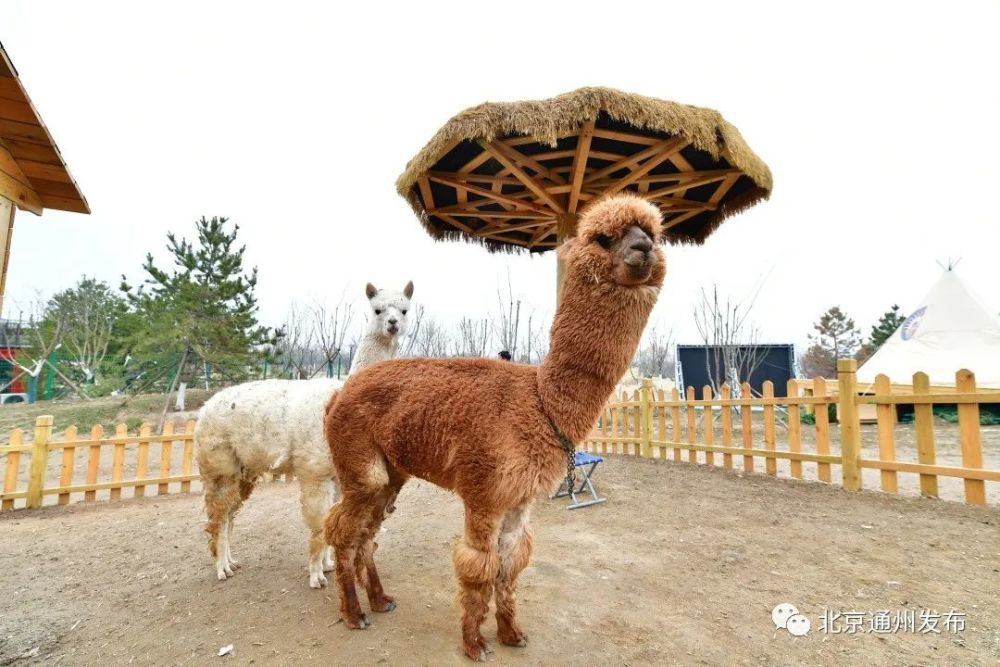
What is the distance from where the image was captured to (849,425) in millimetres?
5176

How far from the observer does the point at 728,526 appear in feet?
14.0

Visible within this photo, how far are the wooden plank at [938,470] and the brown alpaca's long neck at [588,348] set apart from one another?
4.51 m

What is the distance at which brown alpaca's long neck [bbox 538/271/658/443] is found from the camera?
6.70 feet

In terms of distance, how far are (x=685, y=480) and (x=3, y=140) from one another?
7000mm

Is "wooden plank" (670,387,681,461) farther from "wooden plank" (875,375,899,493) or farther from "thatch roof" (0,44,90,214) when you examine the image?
"thatch roof" (0,44,90,214)

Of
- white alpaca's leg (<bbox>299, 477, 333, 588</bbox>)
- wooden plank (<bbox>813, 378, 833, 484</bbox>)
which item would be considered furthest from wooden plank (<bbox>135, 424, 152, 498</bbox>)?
wooden plank (<bbox>813, 378, 833, 484</bbox>)

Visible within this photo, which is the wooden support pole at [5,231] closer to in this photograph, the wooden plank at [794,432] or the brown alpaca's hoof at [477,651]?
the brown alpaca's hoof at [477,651]

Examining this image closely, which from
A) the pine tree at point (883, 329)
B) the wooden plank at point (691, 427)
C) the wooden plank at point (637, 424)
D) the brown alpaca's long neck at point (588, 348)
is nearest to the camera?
the brown alpaca's long neck at point (588, 348)

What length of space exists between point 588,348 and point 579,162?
2.89 metres

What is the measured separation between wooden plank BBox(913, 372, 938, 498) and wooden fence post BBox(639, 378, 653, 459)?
3792mm

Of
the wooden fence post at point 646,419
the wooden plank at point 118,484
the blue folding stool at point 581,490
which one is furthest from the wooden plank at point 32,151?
the wooden fence post at point 646,419

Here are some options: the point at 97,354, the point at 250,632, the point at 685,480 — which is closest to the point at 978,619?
the point at 685,480

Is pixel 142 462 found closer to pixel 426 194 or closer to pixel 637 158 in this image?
pixel 426 194

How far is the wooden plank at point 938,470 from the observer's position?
4227 millimetres
